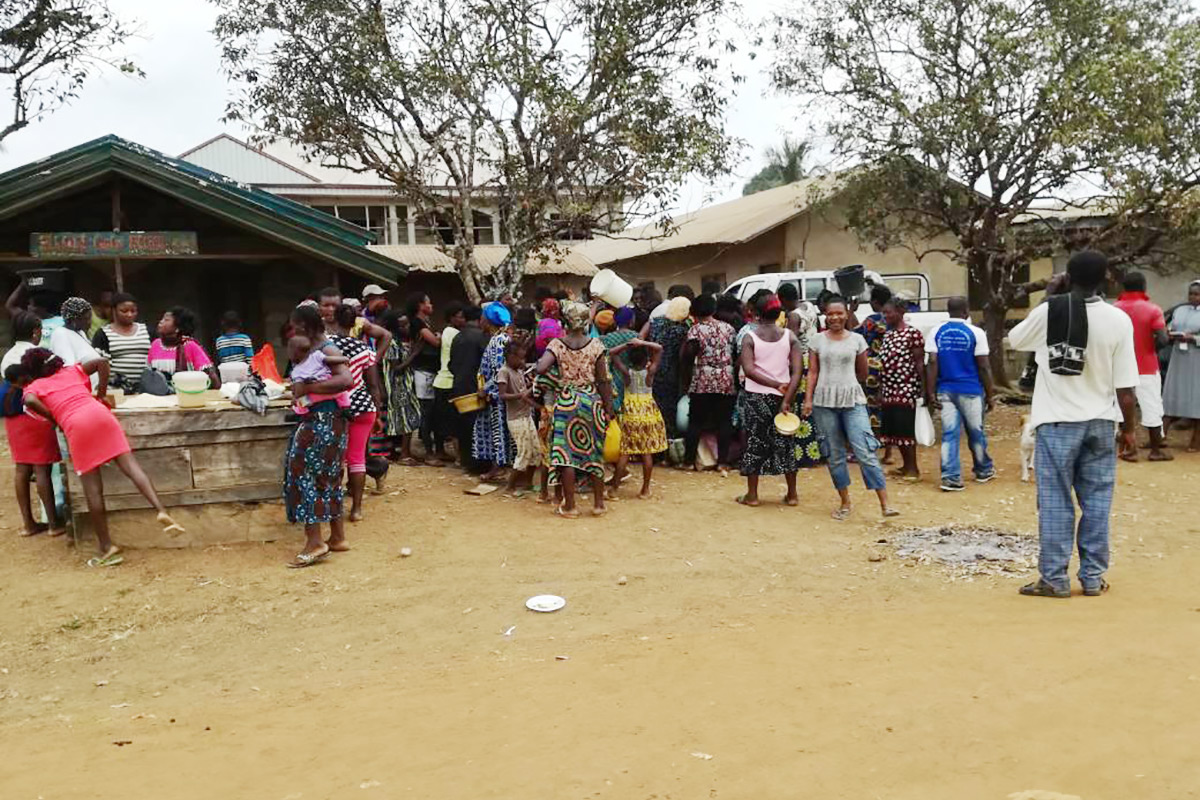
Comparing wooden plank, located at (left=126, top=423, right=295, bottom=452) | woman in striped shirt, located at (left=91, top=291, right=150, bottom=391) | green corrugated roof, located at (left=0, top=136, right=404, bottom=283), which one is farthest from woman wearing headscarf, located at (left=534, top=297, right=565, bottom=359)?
woman in striped shirt, located at (left=91, top=291, right=150, bottom=391)

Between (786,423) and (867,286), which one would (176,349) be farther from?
(867,286)

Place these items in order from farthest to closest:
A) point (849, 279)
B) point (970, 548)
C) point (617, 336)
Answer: point (849, 279), point (617, 336), point (970, 548)

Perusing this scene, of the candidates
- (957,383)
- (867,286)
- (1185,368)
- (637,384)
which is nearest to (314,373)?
(637,384)

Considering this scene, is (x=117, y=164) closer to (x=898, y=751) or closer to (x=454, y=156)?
(x=454, y=156)

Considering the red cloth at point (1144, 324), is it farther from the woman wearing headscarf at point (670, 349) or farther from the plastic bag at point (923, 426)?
the woman wearing headscarf at point (670, 349)

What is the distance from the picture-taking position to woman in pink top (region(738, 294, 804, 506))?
7453mm

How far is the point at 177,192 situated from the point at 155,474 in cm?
497

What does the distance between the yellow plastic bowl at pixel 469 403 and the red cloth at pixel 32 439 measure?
10.3 feet

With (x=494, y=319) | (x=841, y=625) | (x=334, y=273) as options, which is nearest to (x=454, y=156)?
(x=334, y=273)

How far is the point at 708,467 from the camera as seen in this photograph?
917cm

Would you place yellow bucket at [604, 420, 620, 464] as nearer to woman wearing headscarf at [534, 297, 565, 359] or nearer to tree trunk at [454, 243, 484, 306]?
woman wearing headscarf at [534, 297, 565, 359]

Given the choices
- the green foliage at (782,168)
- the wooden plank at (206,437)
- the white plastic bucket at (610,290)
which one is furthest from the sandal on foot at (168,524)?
the green foliage at (782,168)

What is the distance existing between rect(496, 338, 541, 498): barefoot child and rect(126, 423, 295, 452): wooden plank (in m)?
1.87

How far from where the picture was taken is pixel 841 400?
23.1 ft
